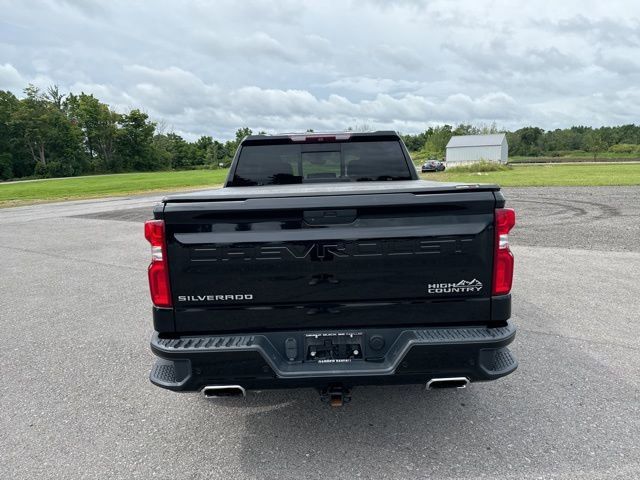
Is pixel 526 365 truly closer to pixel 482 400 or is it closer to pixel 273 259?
pixel 482 400

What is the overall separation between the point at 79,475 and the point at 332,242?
2047mm

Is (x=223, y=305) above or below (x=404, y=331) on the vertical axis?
above

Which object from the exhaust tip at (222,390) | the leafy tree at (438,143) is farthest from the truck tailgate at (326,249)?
the leafy tree at (438,143)

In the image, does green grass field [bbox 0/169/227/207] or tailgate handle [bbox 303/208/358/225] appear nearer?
tailgate handle [bbox 303/208/358/225]

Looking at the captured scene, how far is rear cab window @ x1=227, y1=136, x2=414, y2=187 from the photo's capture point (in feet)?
15.1

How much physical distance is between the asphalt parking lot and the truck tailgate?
102 cm

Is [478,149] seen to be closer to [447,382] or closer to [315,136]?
[315,136]

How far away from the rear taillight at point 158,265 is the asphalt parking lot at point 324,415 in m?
1.07

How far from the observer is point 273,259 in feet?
8.14

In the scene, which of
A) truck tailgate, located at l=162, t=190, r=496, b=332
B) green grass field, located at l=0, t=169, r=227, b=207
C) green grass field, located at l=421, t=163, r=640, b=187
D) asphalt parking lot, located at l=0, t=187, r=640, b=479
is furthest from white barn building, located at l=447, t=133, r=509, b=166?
truck tailgate, located at l=162, t=190, r=496, b=332

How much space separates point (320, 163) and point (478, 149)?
3384 inches

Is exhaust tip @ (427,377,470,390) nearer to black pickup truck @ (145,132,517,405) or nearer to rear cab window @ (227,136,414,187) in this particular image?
black pickup truck @ (145,132,517,405)

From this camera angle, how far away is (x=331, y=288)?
2.53 m

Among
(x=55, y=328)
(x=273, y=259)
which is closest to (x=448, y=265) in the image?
(x=273, y=259)
